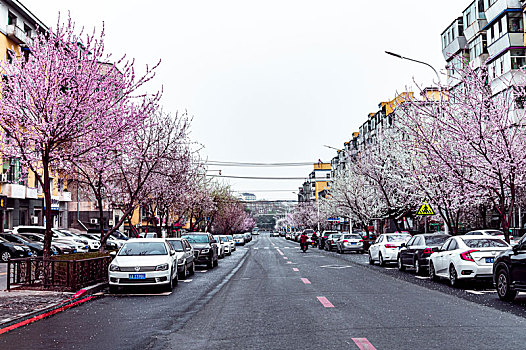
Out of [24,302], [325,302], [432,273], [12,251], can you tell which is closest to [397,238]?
[432,273]

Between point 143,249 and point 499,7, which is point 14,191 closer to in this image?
point 143,249

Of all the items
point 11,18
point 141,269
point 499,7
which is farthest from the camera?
point 11,18

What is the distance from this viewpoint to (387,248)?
2773 centimetres

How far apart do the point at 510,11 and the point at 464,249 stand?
87.4 ft

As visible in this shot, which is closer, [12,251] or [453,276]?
[453,276]

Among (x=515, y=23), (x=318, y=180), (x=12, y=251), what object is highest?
(x=318, y=180)

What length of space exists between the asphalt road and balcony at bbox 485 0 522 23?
89.5ft

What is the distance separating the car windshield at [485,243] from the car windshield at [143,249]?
8.69m

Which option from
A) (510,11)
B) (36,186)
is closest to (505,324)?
(510,11)

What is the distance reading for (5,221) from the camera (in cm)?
4756

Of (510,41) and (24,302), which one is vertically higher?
(510,41)

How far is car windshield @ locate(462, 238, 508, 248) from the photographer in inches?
673

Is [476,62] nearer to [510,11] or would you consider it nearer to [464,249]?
[510,11]

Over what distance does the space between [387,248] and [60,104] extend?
1656cm
